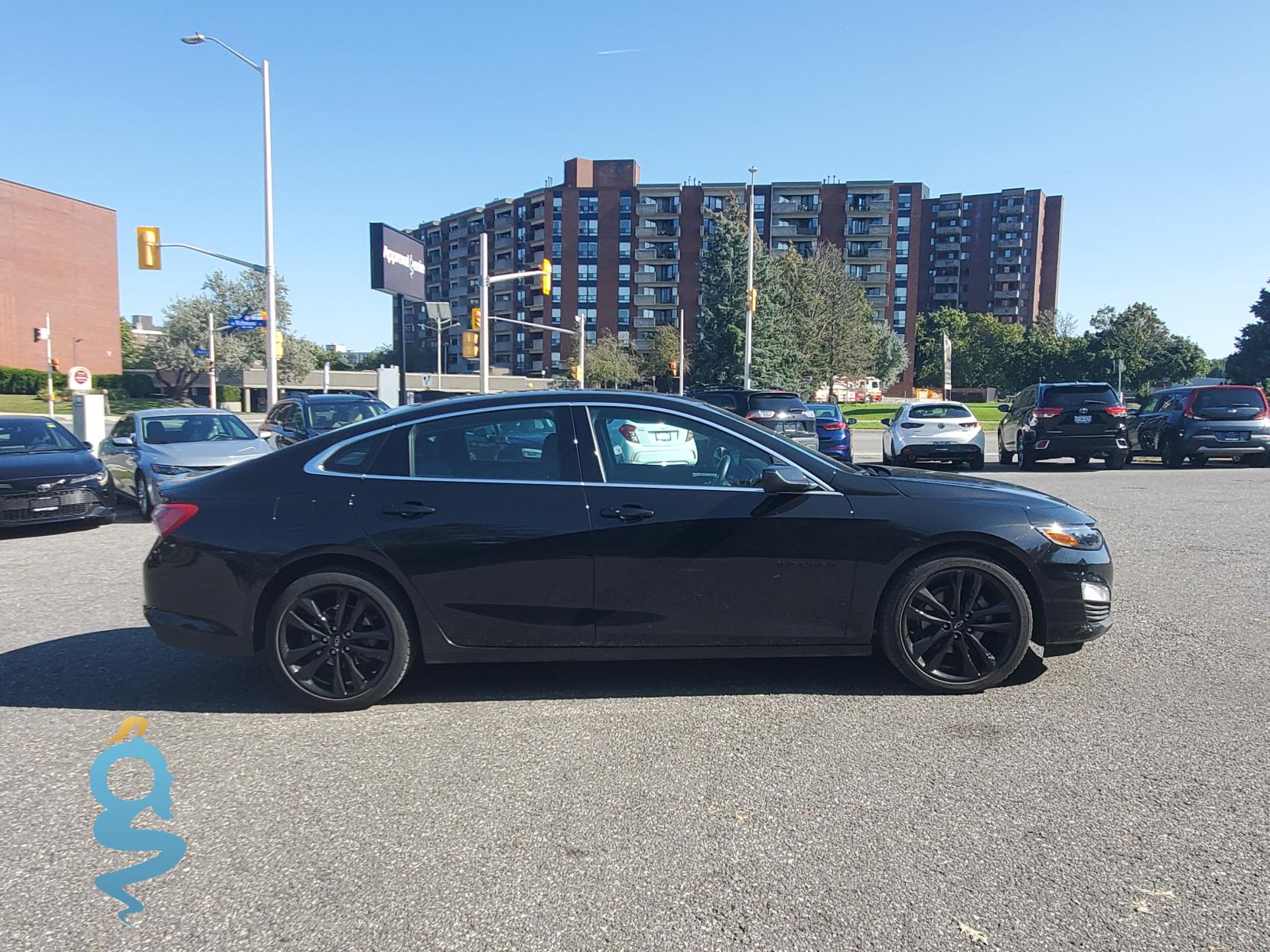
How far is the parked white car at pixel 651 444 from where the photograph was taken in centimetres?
464

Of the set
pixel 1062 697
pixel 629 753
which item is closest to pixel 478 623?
pixel 629 753

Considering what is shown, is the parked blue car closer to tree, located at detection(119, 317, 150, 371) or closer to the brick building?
the brick building

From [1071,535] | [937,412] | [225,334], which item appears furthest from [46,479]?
[225,334]

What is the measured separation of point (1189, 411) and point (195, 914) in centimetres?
1950

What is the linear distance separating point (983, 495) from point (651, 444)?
1.77 metres

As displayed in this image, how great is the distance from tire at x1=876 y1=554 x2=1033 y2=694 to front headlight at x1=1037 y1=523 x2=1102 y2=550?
288mm

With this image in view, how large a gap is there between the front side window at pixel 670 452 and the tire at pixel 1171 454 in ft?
54.3

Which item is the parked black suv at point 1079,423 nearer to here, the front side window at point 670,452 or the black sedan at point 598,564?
the black sedan at point 598,564

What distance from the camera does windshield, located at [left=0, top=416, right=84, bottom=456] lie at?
1162cm

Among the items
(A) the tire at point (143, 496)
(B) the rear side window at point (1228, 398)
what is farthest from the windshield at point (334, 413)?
(B) the rear side window at point (1228, 398)

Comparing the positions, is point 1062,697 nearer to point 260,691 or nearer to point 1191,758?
point 1191,758

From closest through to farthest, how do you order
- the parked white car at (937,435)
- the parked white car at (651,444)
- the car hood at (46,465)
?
the parked white car at (651,444), the car hood at (46,465), the parked white car at (937,435)

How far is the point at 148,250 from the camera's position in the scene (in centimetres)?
2220

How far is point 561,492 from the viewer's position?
4.54 meters
